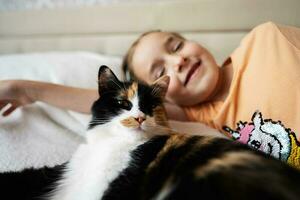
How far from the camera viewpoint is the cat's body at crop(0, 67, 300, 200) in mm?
495

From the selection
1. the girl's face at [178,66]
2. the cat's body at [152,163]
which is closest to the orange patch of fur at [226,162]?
the cat's body at [152,163]

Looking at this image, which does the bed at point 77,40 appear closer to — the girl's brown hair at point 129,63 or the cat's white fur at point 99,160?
the girl's brown hair at point 129,63

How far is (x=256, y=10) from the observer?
1263mm

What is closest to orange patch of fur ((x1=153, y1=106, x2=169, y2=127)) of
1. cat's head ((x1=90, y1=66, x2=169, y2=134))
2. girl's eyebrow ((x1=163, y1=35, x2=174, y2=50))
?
cat's head ((x1=90, y1=66, x2=169, y2=134))

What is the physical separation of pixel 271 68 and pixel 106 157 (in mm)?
535

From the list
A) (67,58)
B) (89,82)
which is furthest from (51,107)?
(67,58)

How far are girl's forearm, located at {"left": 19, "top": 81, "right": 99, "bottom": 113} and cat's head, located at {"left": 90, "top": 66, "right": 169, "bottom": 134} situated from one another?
10.9 inches

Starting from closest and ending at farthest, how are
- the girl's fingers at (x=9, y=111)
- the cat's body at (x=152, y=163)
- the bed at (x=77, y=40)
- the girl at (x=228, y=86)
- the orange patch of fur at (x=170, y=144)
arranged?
the cat's body at (x=152, y=163) < the orange patch of fur at (x=170, y=144) < the girl at (x=228, y=86) < the bed at (x=77, y=40) < the girl's fingers at (x=9, y=111)

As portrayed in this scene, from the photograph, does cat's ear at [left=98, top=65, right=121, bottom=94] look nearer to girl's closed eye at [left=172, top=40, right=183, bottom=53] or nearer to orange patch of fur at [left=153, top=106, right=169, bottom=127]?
orange patch of fur at [left=153, top=106, right=169, bottom=127]

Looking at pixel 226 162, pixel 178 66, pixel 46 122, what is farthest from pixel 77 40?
pixel 226 162

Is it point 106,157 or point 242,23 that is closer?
point 106,157

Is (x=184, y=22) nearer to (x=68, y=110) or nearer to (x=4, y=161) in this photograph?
(x=68, y=110)

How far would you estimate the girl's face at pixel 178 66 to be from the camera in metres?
1.03

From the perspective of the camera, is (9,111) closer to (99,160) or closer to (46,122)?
(46,122)
